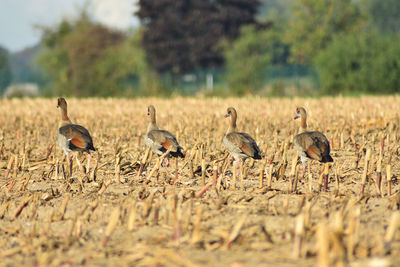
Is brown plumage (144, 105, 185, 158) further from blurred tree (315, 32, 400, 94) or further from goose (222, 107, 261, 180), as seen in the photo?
blurred tree (315, 32, 400, 94)

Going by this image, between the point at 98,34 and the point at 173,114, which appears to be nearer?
the point at 173,114

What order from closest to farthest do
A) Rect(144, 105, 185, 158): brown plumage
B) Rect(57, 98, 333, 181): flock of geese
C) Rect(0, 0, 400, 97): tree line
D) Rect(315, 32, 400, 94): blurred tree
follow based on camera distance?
Rect(57, 98, 333, 181): flock of geese → Rect(144, 105, 185, 158): brown plumage → Rect(315, 32, 400, 94): blurred tree → Rect(0, 0, 400, 97): tree line

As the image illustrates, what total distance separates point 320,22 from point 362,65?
803 inches

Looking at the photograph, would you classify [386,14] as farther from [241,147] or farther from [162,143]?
[241,147]

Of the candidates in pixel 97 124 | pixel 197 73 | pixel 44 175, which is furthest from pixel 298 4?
pixel 44 175

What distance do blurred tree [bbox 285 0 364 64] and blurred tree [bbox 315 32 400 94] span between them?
15.8m

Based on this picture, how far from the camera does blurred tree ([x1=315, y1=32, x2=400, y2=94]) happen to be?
136 feet

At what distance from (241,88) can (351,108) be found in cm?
2093

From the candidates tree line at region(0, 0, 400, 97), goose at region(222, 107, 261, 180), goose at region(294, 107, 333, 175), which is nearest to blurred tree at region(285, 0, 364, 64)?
tree line at region(0, 0, 400, 97)

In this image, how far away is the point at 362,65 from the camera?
42.6 meters

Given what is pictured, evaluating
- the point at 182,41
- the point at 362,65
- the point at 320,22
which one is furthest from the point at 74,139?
the point at 182,41

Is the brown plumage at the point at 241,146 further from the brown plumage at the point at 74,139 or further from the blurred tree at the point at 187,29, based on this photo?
the blurred tree at the point at 187,29

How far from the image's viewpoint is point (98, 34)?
224ft

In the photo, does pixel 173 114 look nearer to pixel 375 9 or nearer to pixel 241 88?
pixel 241 88
